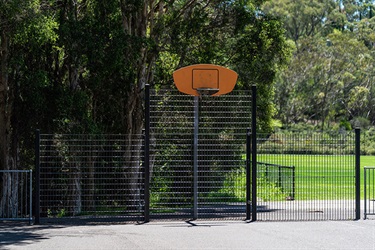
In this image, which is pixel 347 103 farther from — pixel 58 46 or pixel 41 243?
pixel 41 243

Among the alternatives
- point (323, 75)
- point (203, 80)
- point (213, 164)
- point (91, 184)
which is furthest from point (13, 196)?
point (323, 75)

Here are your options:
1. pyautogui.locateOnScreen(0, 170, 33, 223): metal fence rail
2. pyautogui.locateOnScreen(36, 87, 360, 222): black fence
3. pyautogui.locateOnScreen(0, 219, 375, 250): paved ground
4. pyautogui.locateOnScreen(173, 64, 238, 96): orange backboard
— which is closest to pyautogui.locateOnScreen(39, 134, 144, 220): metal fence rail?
pyautogui.locateOnScreen(36, 87, 360, 222): black fence

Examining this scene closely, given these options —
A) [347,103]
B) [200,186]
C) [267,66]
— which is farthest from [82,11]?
[347,103]

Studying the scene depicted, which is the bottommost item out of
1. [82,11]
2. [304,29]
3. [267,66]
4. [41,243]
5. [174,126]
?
[41,243]

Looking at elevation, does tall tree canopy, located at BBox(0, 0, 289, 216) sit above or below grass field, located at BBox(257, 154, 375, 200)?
above

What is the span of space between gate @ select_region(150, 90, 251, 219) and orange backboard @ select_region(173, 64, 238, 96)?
0.85 ft

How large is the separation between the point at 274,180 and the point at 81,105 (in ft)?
17.1

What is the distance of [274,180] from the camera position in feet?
55.9

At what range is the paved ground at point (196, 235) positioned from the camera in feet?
39.9

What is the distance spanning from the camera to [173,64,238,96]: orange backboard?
52.3 ft

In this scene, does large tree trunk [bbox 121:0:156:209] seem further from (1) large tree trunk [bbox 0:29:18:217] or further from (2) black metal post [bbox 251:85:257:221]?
(2) black metal post [bbox 251:85:257:221]

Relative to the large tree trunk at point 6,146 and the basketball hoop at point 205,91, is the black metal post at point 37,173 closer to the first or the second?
the large tree trunk at point 6,146

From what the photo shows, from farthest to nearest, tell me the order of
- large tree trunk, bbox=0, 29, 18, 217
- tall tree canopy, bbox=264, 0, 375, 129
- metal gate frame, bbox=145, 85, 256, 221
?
tall tree canopy, bbox=264, 0, 375, 129
large tree trunk, bbox=0, 29, 18, 217
metal gate frame, bbox=145, 85, 256, 221

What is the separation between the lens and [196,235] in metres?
13.5
